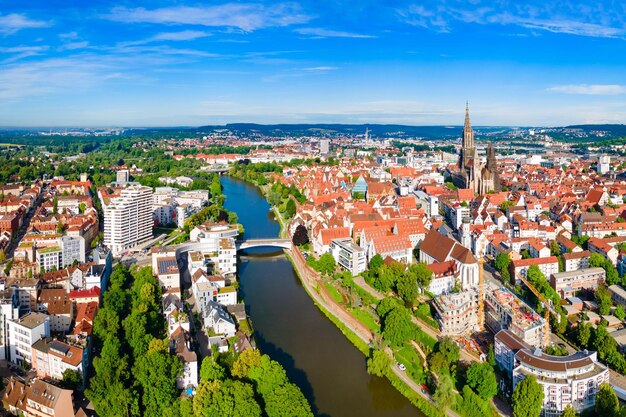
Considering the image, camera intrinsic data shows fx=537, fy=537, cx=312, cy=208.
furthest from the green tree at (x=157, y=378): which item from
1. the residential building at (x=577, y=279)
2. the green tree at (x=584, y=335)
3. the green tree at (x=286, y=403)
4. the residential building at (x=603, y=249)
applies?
the residential building at (x=603, y=249)

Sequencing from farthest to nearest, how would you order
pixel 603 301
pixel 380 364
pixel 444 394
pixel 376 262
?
pixel 376 262 < pixel 603 301 < pixel 380 364 < pixel 444 394

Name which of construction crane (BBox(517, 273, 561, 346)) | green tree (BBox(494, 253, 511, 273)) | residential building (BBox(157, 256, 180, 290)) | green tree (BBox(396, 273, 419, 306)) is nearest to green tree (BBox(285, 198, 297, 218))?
residential building (BBox(157, 256, 180, 290))

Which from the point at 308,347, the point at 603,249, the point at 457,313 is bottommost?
the point at 308,347

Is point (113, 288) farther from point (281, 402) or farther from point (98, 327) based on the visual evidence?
point (281, 402)

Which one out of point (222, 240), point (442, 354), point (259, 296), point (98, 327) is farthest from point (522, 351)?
point (222, 240)

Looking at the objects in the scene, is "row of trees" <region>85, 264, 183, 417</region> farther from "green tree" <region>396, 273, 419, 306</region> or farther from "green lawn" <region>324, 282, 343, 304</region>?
"green tree" <region>396, 273, 419, 306</region>

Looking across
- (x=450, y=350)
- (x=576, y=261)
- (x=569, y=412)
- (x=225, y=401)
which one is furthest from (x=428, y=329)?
(x=576, y=261)

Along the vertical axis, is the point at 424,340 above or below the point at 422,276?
below

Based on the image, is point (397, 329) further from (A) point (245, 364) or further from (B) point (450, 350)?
(A) point (245, 364)
